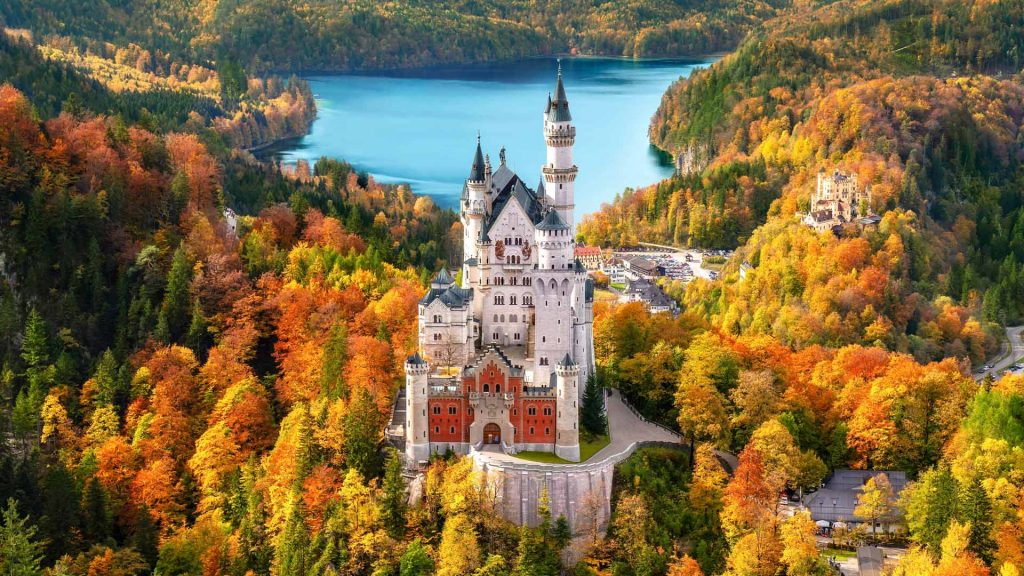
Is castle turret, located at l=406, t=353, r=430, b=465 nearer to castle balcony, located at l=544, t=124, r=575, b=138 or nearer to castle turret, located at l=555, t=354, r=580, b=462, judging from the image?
castle turret, located at l=555, t=354, r=580, b=462

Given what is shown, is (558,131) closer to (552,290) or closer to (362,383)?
(552,290)

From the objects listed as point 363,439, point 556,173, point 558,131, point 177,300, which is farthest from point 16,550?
point 558,131

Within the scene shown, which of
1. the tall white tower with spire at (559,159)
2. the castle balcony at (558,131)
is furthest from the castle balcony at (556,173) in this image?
the castle balcony at (558,131)

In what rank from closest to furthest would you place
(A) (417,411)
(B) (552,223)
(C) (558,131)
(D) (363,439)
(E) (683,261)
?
(A) (417,411) → (B) (552,223) → (D) (363,439) → (C) (558,131) → (E) (683,261)

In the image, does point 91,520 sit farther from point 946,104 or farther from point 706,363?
point 946,104

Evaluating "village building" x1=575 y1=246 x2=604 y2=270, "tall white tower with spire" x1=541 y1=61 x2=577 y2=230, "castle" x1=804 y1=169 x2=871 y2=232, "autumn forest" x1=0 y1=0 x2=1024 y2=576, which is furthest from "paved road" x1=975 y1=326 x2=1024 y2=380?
"tall white tower with spire" x1=541 y1=61 x2=577 y2=230

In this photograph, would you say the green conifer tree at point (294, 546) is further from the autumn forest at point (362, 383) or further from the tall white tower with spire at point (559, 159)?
the tall white tower with spire at point (559, 159)
